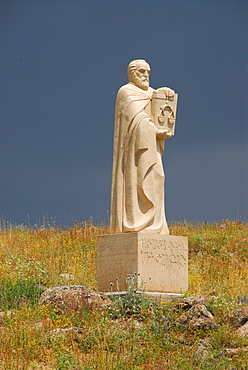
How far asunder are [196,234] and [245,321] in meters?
9.29

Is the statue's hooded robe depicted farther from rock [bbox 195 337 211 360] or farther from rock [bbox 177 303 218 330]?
rock [bbox 195 337 211 360]

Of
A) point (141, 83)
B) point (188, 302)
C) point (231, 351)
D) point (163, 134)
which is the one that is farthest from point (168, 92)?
point (231, 351)

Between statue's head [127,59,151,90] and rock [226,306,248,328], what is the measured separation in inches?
184

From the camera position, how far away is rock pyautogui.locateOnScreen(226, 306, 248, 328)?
9680 millimetres

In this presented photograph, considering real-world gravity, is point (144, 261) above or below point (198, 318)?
above

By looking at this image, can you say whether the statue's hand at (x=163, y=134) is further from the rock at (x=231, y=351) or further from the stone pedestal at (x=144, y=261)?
the rock at (x=231, y=351)

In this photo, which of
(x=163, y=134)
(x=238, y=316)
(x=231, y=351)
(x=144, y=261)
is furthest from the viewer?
(x=163, y=134)

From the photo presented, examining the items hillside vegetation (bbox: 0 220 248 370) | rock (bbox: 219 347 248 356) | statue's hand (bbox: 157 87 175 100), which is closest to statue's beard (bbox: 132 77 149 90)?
statue's hand (bbox: 157 87 175 100)

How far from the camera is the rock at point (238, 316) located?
9.68 meters

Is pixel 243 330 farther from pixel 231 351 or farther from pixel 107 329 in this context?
pixel 107 329

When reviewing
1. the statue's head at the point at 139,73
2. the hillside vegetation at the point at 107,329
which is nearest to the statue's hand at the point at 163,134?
the statue's head at the point at 139,73

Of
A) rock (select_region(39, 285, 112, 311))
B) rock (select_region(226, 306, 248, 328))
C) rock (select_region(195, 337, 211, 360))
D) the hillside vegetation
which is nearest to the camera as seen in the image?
the hillside vegetation

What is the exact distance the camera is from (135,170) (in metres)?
12.0

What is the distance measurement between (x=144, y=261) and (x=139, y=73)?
354 centimetres
